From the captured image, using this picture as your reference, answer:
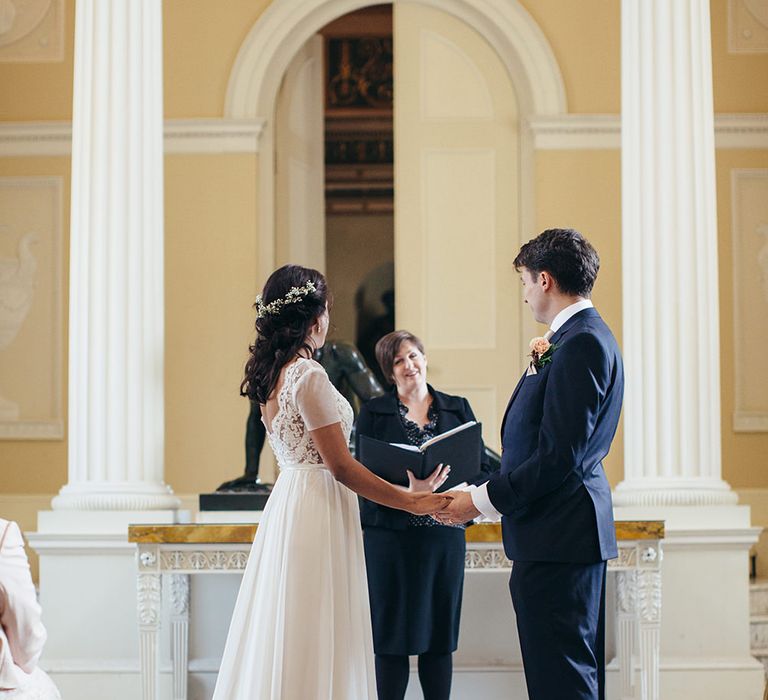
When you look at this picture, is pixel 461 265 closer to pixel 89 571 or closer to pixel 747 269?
pixel 747 269

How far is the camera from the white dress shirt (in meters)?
3.29

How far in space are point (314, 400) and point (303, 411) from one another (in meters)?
0.05

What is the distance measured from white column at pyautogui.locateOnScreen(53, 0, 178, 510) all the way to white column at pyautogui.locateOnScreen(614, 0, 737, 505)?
86.9 inches

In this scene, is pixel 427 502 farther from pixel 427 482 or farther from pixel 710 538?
pixel 710 538

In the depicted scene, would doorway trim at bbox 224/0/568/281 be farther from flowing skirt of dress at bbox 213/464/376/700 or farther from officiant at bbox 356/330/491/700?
flowing skirt of dress at bbox 213/464/376/700

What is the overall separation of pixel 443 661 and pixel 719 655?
1.57m

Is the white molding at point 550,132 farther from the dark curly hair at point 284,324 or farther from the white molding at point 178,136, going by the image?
the dark curly hair at point 284,324

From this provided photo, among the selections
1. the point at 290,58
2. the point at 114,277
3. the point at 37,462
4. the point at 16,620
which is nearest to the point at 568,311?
the point at 16,620

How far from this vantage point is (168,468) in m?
7.65

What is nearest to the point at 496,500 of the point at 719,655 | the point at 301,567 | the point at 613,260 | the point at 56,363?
the point at 301,567

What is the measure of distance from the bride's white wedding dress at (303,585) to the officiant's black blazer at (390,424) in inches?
35.3

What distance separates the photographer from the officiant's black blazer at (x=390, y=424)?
455 cm

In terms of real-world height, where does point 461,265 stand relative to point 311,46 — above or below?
below

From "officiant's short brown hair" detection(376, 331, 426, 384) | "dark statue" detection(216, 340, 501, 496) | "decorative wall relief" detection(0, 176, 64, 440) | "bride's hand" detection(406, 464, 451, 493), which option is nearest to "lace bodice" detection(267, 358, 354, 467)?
"bride's hand" detection(406, 464, 451, 493)
